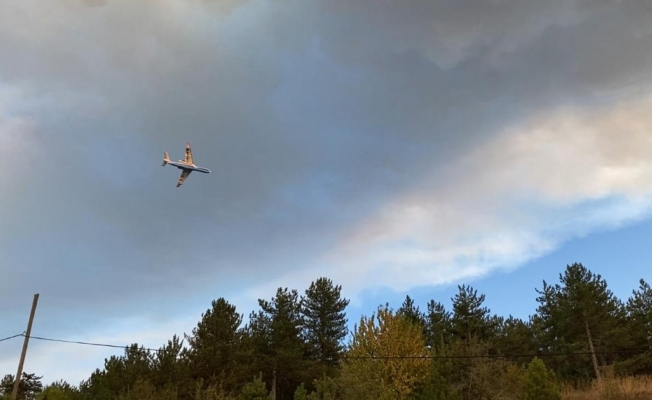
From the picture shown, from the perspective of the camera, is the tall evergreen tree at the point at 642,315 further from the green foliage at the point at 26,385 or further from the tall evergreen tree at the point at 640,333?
the green foliage at the point at 26,385

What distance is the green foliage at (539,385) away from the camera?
1193 inches

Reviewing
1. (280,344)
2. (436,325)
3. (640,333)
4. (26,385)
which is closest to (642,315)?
(640,333)

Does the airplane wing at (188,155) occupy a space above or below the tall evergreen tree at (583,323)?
above

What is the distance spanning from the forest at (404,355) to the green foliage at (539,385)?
0.19ft

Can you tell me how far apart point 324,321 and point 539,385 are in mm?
30745

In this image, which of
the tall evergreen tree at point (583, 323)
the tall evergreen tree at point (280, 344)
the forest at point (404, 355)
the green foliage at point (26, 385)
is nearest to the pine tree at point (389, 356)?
the forest at point (404, 355)

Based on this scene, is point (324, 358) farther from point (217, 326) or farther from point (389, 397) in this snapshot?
point (389, 397)

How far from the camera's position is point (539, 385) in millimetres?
30641

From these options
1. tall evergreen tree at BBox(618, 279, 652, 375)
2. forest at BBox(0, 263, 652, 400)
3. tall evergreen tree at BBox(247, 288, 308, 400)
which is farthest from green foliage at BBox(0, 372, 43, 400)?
tall evergreen tree at BBox(618, 279, 652, 375)

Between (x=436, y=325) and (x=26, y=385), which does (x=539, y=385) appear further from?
(x=26, y=385)

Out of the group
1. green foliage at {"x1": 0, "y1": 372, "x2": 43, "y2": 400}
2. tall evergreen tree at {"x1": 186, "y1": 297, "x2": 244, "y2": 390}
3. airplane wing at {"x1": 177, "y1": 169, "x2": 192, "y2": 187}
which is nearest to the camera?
airplane wing at {"x1": 177, "y1": 169, "x2": 192, "y2": 187}

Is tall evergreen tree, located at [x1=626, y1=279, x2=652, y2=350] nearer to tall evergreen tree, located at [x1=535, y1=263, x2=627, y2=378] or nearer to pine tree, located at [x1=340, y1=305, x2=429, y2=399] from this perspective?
tall evergreen tree, located at [x1=535, y1=263, x2=627, y2=378]

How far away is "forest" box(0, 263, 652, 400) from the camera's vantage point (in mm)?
34031

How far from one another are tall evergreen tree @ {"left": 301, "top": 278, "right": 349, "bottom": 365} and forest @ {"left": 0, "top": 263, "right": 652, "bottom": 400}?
12 cm
